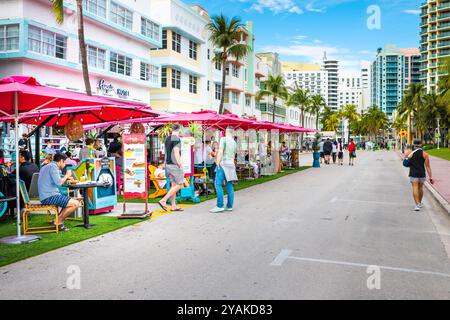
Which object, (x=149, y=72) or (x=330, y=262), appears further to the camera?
(x=149, y=72)

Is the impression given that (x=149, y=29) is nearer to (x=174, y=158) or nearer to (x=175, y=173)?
(x=174, y=158)

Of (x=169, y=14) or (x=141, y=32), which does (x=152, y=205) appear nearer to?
(x=141, y=32)

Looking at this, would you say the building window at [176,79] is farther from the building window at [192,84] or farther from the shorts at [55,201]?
the shorts at [55,201]

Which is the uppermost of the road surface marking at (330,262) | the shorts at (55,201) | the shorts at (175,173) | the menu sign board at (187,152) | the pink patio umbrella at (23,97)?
the pink patio umbrella at (23,97)

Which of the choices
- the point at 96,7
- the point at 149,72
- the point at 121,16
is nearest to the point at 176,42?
the point at 149,72

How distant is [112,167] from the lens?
11.6 metres

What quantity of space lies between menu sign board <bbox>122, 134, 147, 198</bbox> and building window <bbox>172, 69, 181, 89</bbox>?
2927 cm

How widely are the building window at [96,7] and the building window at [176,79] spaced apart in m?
10.1

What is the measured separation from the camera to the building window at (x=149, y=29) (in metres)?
35.3

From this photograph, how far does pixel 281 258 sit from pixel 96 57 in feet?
87.5

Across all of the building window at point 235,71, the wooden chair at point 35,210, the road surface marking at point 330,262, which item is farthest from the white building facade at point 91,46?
the road surface marking at point 330,262

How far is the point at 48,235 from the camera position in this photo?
8422 mm

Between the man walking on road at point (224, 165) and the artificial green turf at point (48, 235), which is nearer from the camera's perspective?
the artificial green turf at point (48, 235)

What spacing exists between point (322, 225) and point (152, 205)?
5.38 m
